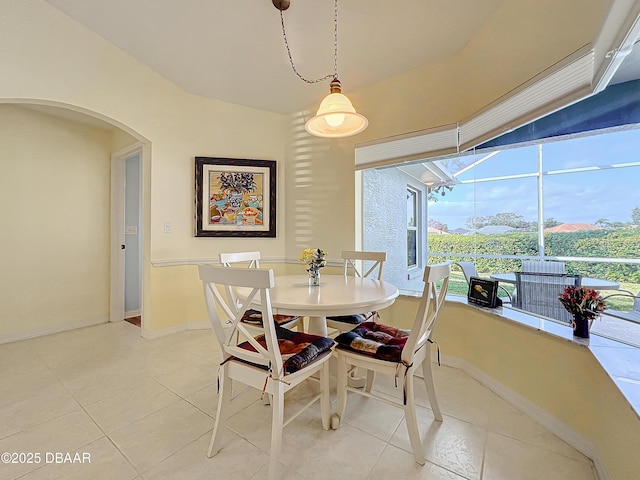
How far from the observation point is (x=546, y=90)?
1.76 metres

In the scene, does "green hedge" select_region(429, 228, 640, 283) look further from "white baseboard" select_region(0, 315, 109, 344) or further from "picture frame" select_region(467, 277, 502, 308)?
"white baseboard" select_region(0, 315, 109, 344)

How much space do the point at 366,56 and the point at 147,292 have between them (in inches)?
126

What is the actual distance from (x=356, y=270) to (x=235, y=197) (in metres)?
1.72

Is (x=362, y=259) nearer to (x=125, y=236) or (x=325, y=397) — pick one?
(x=325, y=397)

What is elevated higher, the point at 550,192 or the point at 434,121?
the point at 434,121

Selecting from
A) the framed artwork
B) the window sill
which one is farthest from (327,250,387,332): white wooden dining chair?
the framed artwork

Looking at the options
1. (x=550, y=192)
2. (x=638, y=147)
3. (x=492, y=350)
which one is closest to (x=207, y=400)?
(x=492, y=350)

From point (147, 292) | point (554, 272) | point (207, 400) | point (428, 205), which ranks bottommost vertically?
point (207, 400)

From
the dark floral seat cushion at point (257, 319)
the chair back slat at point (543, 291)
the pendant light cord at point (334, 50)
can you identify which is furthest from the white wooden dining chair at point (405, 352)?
the pendant light cord at point (334, 50)

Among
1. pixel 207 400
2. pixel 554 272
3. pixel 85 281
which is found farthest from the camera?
pixel 85 281

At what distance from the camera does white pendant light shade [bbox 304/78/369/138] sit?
6.00 ft

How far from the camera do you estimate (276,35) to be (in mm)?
2367

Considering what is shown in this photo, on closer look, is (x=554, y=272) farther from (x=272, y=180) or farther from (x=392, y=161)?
(x=272, y=180)

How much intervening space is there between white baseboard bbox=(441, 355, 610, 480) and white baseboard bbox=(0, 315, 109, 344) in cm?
408
